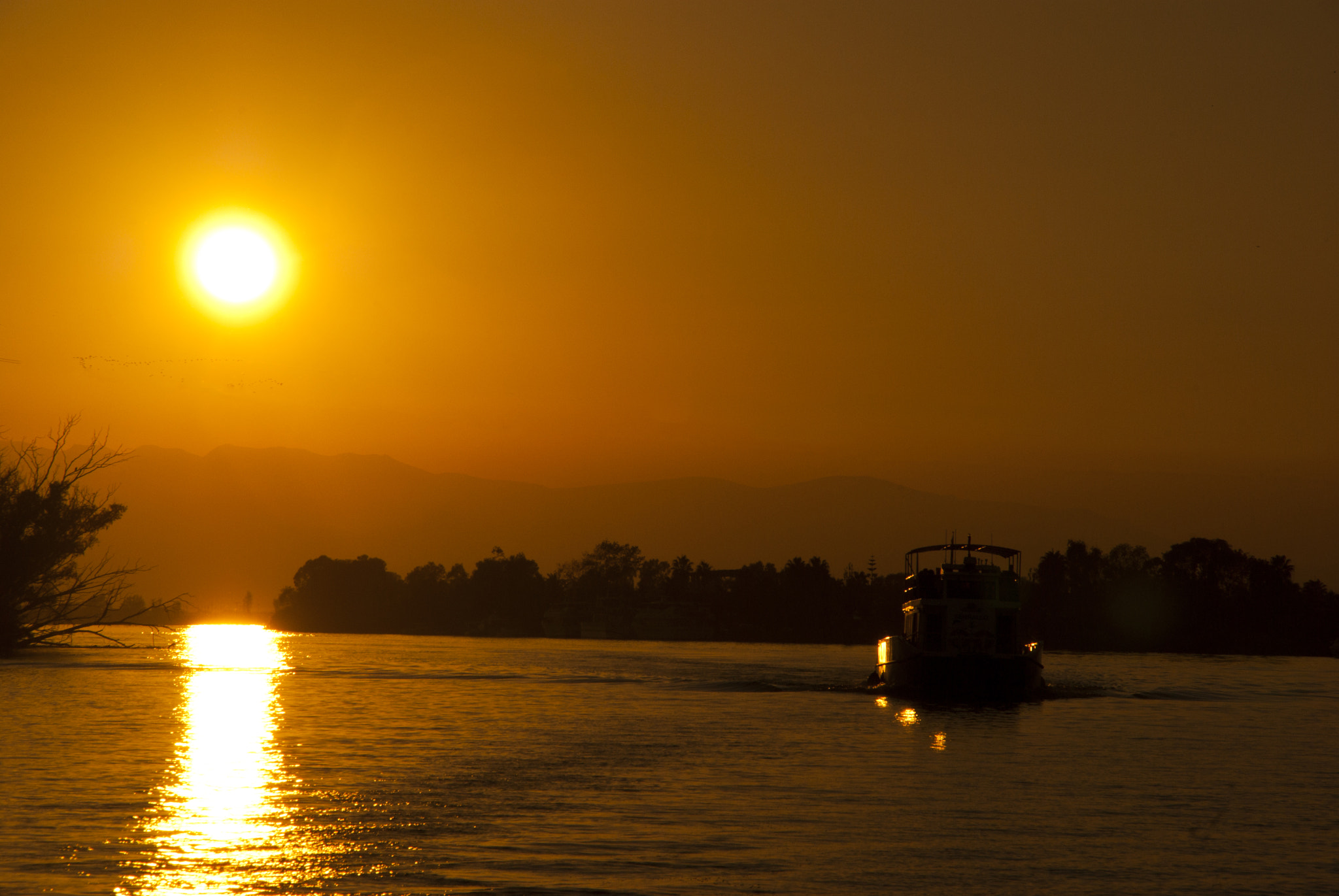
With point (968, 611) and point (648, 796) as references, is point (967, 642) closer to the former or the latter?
point (968, 611)

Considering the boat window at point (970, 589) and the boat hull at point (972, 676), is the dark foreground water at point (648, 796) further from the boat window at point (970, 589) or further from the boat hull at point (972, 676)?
the boat window at point (970, 589)

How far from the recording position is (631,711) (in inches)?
2258

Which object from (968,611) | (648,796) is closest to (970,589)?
(968,611)

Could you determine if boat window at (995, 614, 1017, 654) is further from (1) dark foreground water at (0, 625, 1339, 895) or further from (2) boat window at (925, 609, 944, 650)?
(1) dark foreground water at (0, 625, 1339, 895)

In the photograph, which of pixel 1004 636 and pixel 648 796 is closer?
pixel 648 796

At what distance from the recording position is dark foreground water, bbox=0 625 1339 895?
20.2 m

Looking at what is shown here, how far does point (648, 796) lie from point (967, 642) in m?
40.1

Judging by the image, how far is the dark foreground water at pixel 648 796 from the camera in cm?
2023

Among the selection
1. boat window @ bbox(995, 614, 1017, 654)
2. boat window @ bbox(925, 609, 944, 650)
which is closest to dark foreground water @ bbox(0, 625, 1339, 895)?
boat window @ bbox(995, 614, 1017, 654)

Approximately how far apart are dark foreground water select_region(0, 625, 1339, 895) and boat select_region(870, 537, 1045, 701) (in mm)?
1994

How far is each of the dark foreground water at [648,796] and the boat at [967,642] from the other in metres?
1.99

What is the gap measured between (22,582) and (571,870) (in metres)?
77.8

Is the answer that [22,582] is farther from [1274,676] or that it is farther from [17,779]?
[1274,676]

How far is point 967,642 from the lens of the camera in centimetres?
6588
